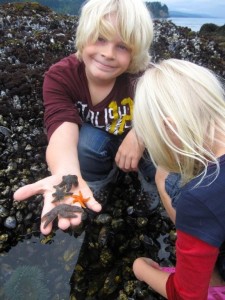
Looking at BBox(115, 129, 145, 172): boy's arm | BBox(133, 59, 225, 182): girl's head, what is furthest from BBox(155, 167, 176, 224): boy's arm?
BBox(133, 59, 225, 182): girl's head

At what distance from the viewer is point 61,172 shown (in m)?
3.18

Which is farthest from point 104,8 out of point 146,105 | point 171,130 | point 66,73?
point 171,130

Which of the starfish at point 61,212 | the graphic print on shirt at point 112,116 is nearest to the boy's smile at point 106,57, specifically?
the graphic print on shirt at point 112,116

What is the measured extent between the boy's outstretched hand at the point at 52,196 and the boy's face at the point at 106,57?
1382 mm

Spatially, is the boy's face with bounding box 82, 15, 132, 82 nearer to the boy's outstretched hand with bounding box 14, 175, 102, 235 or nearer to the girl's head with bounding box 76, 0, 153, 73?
the girl's head with bounding box 76, 0, 153, 73

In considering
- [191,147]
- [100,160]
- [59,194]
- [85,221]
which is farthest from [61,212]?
[100,160]

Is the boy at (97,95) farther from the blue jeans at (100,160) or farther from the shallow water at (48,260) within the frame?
the shallow water at (48,260)

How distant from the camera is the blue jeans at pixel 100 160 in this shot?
14.6 feet

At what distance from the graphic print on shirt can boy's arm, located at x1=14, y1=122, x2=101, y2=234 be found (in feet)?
1.47

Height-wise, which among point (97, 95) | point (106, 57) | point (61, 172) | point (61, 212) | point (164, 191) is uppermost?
point (106, 57)

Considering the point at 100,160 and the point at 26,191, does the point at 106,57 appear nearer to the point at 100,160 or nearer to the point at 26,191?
the point at 100,160

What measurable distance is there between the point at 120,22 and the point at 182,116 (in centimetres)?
151

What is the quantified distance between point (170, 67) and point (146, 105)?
382 millimetres

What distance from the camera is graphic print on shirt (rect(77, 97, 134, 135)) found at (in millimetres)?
4151
